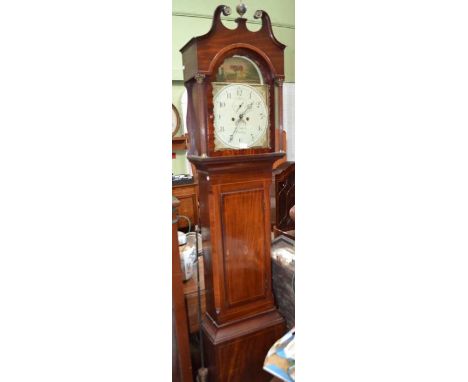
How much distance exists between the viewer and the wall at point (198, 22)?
3152 mm

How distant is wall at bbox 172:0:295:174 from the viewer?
3152 millimetres

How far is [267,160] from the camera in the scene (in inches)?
51.4

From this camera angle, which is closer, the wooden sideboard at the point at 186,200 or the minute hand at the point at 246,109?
the minute hand at the point at 246,109

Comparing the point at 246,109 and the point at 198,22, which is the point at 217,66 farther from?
the point at 198,22

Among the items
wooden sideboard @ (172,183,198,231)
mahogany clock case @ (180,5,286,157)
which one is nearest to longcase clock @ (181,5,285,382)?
mahogany clock case @ (180,5,286,157)

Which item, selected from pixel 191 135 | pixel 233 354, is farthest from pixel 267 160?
pixel 233 354

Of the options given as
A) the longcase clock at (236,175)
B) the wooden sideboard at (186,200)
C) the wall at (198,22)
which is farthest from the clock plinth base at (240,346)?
the wall at (198,22)

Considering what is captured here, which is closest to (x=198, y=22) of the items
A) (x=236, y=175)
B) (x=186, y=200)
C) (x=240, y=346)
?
(x=186, y=200)

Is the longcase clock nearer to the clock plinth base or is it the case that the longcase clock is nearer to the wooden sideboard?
the clock plinth base

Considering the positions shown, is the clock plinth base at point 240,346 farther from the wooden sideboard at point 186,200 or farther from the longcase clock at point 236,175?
the wooden sideboard at point 186,200

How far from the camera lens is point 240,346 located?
4.48ft
